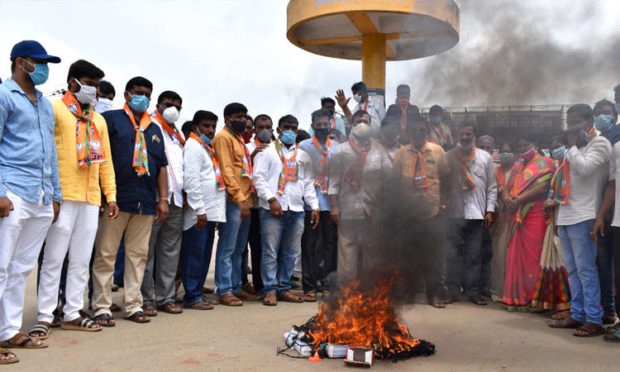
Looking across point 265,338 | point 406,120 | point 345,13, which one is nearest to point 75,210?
point 265,338

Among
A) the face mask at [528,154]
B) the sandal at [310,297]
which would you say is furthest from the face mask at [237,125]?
the face mask at [528,154]

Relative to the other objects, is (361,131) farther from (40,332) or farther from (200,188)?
(40,332)

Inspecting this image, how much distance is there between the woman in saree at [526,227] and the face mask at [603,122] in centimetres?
110

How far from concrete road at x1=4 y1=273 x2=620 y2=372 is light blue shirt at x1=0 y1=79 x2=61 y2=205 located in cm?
134

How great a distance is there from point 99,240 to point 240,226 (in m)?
1.88

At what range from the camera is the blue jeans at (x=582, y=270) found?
17.3 feet

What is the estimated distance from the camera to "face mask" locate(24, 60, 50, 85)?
14.1 feet

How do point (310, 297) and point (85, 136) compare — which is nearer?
point (85, 136)

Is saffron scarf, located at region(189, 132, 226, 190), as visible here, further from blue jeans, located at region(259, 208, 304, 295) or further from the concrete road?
the concrete road

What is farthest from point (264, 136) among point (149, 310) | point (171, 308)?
point (149, 310)

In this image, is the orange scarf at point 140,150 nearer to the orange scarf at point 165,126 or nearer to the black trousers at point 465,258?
the orange scarf at point 165,126

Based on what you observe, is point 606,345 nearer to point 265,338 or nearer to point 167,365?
point 265,338

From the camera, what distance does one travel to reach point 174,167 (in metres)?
6.00

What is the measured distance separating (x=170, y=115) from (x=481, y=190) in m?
4.22
